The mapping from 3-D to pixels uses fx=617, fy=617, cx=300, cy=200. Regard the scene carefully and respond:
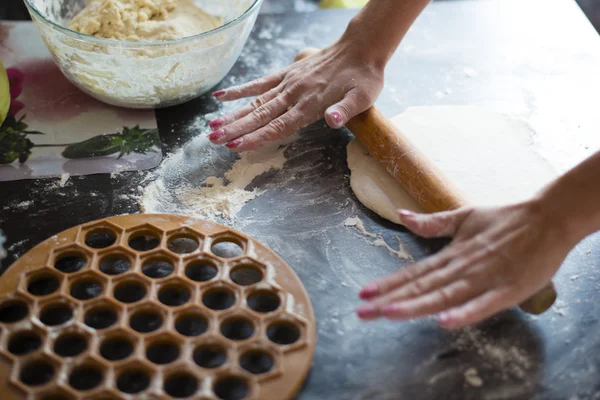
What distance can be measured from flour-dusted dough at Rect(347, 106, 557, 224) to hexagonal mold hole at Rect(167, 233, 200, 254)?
1.09 feet

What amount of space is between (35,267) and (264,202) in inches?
16.5

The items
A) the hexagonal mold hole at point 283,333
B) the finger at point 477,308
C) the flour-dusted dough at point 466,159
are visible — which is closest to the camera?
the finger at point 477,308

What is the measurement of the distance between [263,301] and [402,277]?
24 centimetres

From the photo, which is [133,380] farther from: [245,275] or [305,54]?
[305,54]

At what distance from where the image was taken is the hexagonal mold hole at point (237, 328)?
3.12 ft

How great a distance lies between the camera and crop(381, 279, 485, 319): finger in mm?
851

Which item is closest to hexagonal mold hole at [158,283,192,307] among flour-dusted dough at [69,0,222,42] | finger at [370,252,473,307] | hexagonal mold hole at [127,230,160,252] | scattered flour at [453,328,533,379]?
hexagonal mold hole at [127,230,160,252]

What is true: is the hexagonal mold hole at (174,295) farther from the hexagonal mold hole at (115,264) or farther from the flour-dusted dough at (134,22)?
the flour-dusted dough at (134,22)

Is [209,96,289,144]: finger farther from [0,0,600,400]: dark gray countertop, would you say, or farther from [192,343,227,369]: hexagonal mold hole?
[192,343,227,369]: hexagonal mold hole

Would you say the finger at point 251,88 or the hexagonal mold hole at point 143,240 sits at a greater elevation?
the finger at point 251,88

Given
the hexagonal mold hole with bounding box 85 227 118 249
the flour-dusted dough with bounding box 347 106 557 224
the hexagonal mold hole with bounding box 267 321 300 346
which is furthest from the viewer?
the flour-dusted dough with bounding box 347 106 557 224

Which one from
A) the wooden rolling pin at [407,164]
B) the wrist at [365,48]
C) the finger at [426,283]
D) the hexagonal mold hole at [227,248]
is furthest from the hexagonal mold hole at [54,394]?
the wrist at [365,48]

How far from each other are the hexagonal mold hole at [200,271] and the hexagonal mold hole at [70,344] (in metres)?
0.20

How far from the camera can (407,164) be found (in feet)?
3.79
